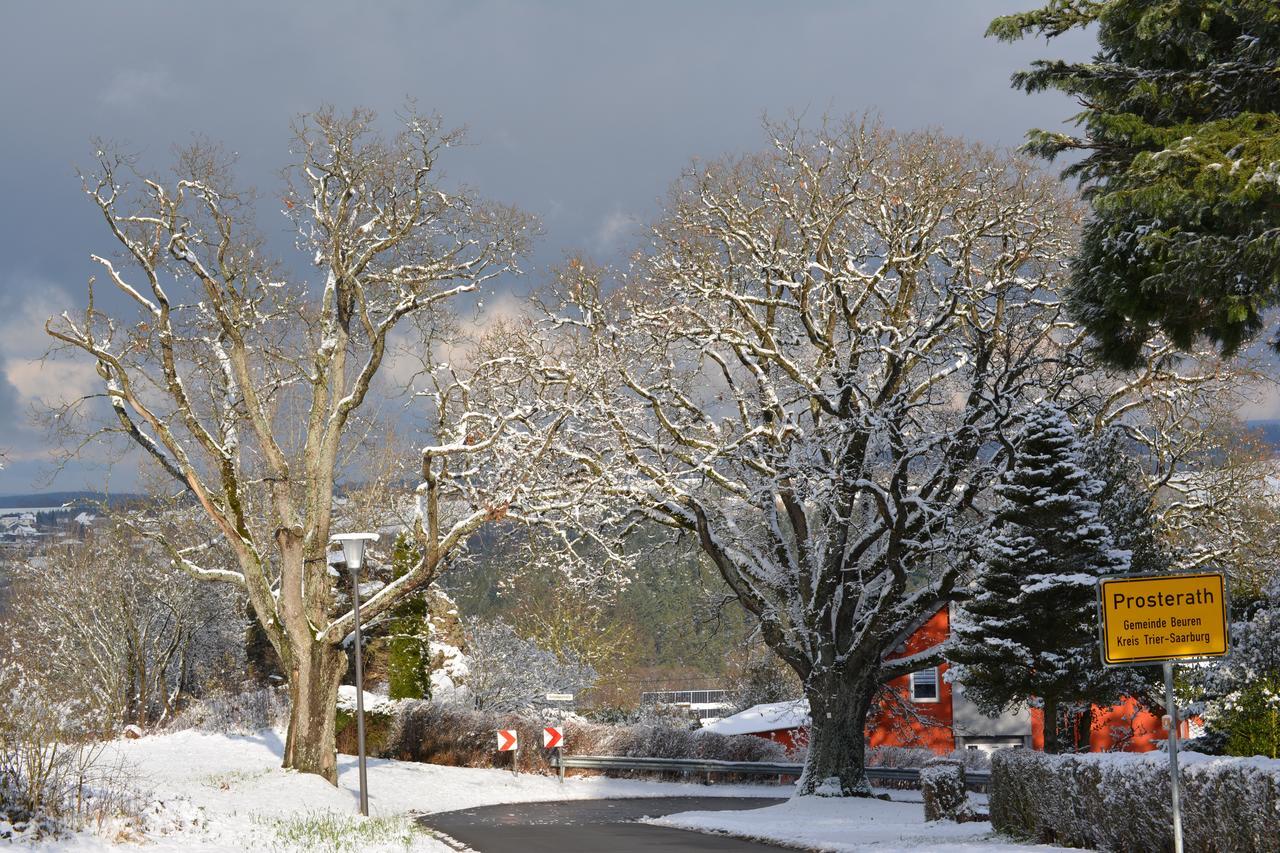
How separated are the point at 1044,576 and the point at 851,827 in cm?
539

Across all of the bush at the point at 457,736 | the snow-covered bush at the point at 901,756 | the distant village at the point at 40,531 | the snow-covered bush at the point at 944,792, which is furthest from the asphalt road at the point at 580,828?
the distant village at the point at 40,531

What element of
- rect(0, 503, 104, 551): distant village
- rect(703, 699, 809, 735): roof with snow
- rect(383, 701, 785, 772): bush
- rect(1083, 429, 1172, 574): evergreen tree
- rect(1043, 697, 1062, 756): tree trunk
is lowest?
rect(703, 699, 809, 735): roof with snow

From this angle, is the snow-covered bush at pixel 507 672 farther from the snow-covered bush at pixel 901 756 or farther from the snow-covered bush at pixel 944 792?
the snow-covered bush at pixel 944 792

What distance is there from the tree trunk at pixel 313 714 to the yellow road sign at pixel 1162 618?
708 inches

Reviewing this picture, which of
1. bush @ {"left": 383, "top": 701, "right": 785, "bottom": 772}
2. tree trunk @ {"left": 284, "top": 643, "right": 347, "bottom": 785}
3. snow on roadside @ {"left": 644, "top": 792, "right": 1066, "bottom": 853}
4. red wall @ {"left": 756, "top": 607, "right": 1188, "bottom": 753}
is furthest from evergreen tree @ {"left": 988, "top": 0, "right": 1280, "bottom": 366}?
red wall @ {"left": 756, "top": 607, "right": 1188, "bottom": 753}

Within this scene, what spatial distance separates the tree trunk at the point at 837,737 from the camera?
2627 centimetres

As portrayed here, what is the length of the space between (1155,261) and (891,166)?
13909 millimetres

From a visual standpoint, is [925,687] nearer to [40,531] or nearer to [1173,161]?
[1173,161]

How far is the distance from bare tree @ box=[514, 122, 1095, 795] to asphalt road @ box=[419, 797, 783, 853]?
4595 mm

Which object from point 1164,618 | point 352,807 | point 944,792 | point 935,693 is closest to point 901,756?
point 935,693

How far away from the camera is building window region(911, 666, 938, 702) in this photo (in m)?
49.7

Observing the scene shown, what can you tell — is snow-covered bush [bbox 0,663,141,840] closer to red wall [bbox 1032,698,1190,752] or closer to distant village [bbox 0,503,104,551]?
red wall [bbox 1032,698,1190,752]

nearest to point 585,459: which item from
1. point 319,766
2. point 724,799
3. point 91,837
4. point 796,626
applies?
point 796,626

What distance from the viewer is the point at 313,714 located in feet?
79.6
